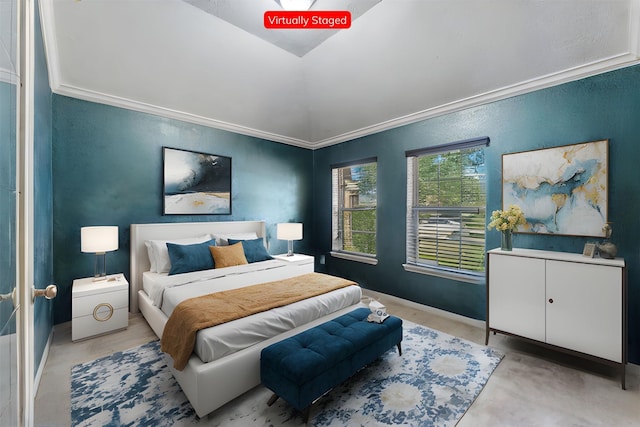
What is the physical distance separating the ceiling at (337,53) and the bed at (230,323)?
1.61 metres

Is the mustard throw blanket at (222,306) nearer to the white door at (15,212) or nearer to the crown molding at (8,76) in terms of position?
the white door at (15,212)

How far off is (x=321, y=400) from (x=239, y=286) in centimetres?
126

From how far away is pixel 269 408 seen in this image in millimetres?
1867

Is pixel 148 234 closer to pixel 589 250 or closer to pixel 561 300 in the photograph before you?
pixel 561 300

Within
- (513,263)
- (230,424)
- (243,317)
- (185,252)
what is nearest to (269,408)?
(230,424)

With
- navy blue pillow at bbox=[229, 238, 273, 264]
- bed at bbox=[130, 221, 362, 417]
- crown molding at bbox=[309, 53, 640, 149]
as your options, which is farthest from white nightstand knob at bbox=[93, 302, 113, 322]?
crown molding at bbox=[309, 53, 640, 149]

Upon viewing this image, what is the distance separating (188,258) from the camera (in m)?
3.23

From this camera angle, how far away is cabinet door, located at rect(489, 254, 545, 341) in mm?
2484

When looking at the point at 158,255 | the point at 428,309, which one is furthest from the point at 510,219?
the point at 158,255

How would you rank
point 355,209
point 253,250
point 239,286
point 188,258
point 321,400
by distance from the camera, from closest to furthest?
point 321,400
point 239,286
point 188,258
point 253,250
point 355,209

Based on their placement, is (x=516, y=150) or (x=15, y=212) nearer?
(x=15, y=212)

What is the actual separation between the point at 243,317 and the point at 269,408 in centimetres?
61

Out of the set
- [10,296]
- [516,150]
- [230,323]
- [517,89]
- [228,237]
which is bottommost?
[230,323]

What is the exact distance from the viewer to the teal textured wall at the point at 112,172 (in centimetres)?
303
